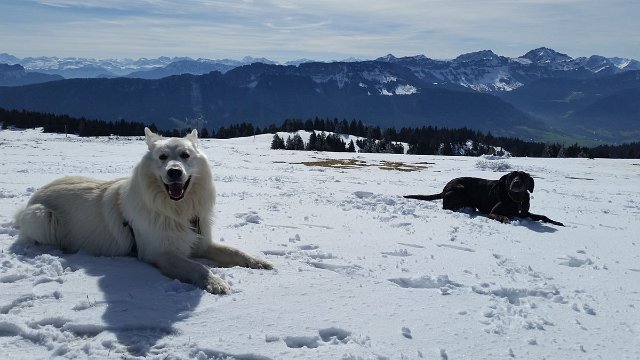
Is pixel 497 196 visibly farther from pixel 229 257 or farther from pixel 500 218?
pixel 229 257

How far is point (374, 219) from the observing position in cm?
1067

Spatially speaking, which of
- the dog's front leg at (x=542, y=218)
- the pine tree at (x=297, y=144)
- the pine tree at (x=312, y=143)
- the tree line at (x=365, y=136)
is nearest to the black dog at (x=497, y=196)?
the dog's front leg at (x=542, y=218)

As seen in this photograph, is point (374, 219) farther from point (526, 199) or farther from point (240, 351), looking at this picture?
point (240, 351)

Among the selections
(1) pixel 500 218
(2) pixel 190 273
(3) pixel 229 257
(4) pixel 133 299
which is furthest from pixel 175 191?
(1) pixel 500 218

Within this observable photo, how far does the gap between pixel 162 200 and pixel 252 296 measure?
1.81 meters

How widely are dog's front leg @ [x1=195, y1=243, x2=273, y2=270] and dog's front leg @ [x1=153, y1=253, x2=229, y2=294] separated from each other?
2.38 feet

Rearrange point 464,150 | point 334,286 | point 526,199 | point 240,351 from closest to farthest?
point 240,351
point 334,286
point 526,199
point 464,150

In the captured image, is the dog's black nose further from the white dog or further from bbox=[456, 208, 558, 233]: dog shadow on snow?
bbox=[456, 208, 558, 233]: dog shadow on snow

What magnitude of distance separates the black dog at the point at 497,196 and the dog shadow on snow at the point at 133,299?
8930 mm

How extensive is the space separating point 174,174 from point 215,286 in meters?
1.45

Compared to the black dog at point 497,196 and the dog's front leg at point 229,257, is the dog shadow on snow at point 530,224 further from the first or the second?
the dog's front leg at point 229,257

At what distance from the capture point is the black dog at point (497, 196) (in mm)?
11945

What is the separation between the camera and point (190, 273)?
5.47m

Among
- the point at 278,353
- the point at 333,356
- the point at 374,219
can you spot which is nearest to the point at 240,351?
the point at 278,353
